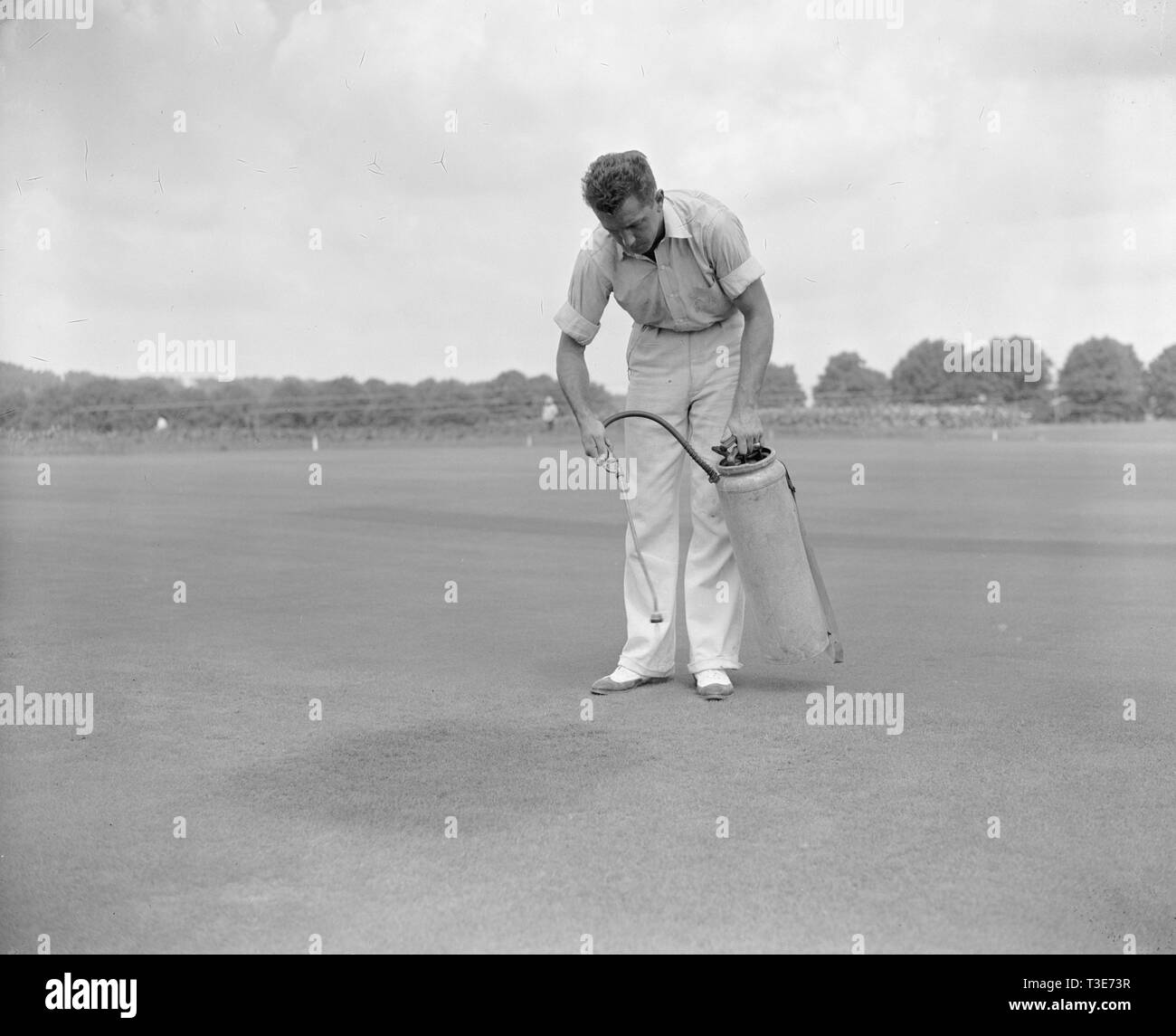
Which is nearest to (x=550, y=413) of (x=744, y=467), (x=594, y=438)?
(x=594, y=438)

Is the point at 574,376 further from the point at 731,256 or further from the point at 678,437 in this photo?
the point at 731,256

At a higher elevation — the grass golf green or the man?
the man

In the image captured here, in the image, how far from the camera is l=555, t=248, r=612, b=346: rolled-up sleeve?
21.4 ft

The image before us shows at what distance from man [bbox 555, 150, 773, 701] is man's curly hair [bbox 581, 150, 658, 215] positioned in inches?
10.1

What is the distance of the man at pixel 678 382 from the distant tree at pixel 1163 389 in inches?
2034

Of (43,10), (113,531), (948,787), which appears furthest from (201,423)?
(948,787)

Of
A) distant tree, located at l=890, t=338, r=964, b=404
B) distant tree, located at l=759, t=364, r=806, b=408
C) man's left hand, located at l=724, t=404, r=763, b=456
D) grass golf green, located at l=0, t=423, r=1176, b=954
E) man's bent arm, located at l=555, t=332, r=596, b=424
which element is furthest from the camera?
distant tree, located at l=890, t=338, r=964, b=404

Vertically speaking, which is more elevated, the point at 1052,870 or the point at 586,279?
the point at 586,279

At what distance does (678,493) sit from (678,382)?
49 centimetres

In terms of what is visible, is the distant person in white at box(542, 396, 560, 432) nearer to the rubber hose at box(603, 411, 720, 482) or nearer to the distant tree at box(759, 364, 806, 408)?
the distant tree at box(759, 364, 806, 408)

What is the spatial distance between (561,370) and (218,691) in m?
2.06

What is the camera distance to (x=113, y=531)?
47.3ft

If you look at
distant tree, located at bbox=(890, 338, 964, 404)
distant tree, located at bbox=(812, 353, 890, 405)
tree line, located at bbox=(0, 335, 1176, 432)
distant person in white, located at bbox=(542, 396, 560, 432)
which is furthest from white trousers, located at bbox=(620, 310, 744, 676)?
distant tree, located at bbox=(890, 338, 964, 404)

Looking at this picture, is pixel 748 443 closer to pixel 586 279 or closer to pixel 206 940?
pixel 586 279
